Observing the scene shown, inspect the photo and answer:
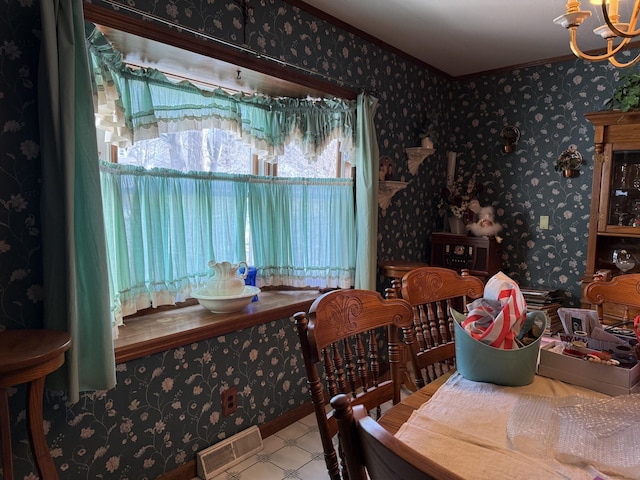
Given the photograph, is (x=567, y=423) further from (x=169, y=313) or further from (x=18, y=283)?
(x=169, y=313)

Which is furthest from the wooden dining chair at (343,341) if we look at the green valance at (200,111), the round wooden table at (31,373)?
the green valance at (200,111)

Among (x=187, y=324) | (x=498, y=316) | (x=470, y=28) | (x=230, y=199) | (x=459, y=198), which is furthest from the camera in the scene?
(x=459, y=198)

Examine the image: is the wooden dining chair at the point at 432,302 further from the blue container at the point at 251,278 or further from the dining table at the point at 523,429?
the blue container at the point at 251,278

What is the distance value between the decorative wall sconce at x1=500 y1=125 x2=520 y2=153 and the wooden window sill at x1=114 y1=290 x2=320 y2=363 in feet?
7.06

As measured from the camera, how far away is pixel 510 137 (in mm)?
3600

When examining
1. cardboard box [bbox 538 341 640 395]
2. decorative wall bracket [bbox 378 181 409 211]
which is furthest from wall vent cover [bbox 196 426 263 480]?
decorative wall bracket [bbox 378 181 409 211]

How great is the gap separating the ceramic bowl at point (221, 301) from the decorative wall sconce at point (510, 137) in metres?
2.53

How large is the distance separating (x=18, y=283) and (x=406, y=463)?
1.59 metres

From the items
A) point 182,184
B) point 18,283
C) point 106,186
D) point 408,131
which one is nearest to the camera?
point 18,283

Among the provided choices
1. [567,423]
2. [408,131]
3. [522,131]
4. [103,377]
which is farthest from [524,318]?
[522,131]

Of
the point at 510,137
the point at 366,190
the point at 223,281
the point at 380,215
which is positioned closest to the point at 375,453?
the point at 223,281

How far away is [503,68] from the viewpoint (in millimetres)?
3602

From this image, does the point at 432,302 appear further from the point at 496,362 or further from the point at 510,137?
the point at 510,137

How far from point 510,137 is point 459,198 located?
2.08ft
